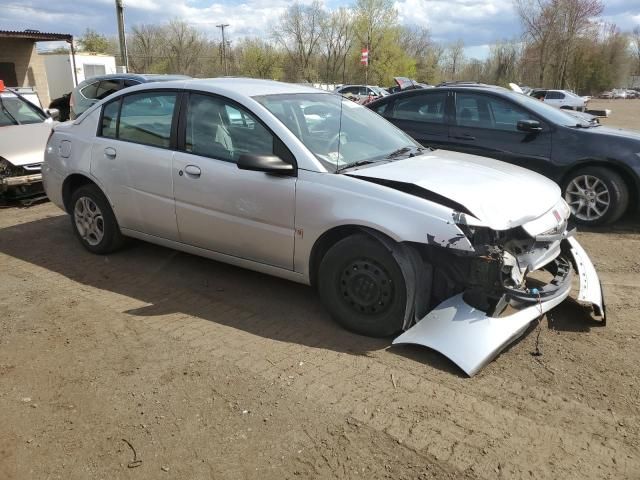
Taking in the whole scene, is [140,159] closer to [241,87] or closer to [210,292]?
[241,87]

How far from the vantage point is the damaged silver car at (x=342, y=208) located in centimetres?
335

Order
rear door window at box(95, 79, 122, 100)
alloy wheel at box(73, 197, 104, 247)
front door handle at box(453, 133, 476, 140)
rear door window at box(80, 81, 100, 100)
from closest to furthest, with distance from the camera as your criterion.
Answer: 1. alloy wheel at box(73, 197, 104, 247)
2. front door handle at box(453, 133, 476, 140)
3. rear door window at box(95, 79, 122, 100)
4. rear door window at box(80, 81, 100, 100)

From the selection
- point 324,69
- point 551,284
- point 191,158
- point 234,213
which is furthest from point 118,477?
point 324,69

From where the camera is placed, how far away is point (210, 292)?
451 cm

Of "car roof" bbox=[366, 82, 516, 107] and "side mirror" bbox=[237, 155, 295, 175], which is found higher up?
"car roof" bbox=[366, 82, 516, 107]

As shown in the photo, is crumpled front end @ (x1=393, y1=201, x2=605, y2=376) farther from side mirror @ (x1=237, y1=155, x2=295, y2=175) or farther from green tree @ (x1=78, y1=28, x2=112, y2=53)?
green tree @ (x1=78, y1=28, x2=112, y2=53)

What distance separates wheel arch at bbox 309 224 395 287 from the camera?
3.59 meters

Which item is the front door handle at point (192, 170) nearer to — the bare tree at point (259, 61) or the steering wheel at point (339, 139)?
the steering wheel at point (339, 139)

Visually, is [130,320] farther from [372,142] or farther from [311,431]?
[372,142]

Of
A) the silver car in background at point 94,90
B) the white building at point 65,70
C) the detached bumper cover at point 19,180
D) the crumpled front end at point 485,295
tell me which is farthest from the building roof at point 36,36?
the crumpled front end at point 485,295

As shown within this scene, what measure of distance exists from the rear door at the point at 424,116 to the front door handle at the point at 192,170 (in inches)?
157

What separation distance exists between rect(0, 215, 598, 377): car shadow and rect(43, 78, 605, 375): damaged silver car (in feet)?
0.60

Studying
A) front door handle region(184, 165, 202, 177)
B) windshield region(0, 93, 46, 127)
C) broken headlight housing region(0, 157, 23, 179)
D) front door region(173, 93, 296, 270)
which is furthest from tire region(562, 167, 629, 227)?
windshield region(0, 93, 46, 127)

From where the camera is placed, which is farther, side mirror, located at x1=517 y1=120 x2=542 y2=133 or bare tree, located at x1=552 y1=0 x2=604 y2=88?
bare tree, located at x1=552 y1=0 x2=604 y2=88
